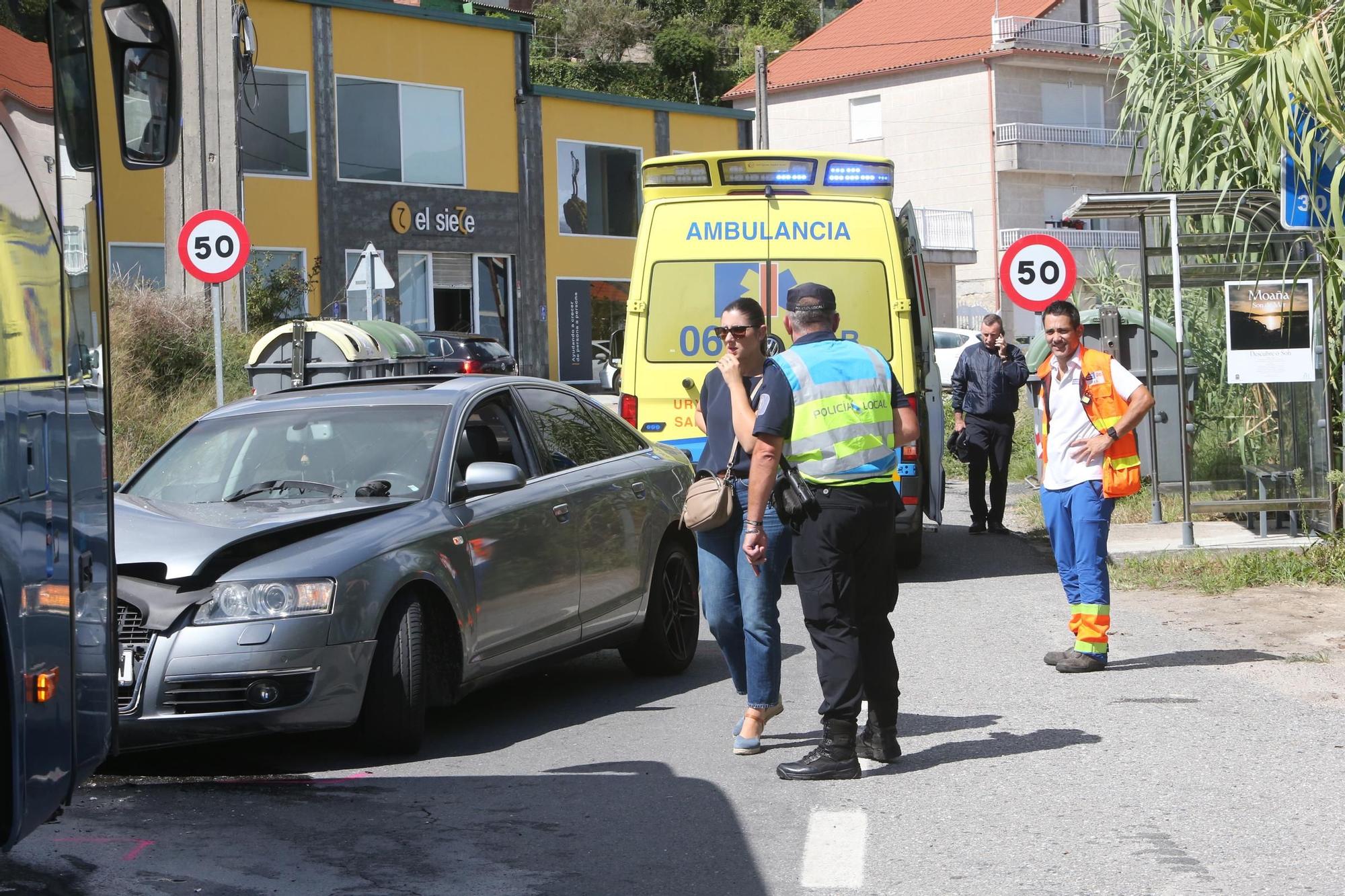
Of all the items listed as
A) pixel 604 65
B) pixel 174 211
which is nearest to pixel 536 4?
pixel 604 65

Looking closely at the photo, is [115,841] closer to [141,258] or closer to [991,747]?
[991,747]

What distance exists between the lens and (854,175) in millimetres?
12305

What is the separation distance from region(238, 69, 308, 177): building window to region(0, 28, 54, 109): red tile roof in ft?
99.1

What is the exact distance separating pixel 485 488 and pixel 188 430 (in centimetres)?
171

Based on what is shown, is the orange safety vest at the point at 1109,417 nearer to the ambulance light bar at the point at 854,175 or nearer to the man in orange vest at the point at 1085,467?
the man in orange vest at the point at 1085,467

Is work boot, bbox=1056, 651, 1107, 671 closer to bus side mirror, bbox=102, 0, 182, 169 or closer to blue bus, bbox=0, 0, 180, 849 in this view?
blue bus, bbox=0, 0, 180, 849

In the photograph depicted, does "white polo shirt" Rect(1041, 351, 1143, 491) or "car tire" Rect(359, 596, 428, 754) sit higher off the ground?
"white polo shirt" Rect(1041, 351, 1143, 491)

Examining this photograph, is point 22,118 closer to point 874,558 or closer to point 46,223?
point 46,223

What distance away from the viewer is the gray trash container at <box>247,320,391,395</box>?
61.4ft

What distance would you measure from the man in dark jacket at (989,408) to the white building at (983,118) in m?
37.2

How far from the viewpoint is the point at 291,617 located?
6492 millimetres

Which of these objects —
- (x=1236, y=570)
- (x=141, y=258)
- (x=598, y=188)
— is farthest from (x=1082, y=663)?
(x=598, y=188)

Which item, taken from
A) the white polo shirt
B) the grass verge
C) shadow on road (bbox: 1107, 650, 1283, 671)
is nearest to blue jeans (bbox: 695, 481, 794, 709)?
the white polo shirt

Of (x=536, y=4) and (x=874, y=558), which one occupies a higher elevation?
(x=536, y=4)
